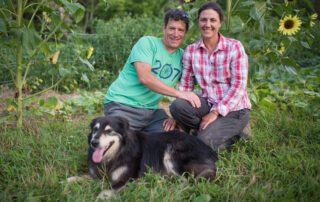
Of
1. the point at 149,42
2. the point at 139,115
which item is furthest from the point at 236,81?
the point at 139,115

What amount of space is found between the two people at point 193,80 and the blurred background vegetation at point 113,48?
580 mm

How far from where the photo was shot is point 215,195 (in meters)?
3.35

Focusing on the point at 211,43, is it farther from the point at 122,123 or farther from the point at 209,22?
the point at 122,123

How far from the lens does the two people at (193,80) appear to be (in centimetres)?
434

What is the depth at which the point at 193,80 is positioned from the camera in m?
4.73

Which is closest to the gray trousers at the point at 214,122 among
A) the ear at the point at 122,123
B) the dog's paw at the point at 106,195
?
the ear at the point at 122,123

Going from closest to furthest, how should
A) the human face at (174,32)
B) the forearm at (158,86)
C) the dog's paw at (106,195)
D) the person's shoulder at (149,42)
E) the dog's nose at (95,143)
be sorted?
the dog's paw at (106,195), the dog's nose at (95,143), the forearm at (158,86), the human face at (174,32), the person's shoulder at (149,42)

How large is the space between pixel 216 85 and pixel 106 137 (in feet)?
5.06

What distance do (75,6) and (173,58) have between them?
1248mm

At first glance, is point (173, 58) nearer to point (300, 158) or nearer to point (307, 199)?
point (300, 158)

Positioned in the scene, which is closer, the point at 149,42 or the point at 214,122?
the point at 214,122

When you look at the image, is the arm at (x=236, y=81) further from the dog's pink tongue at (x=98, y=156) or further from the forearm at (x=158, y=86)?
the dog's pink tongue at (x=98, y=156)

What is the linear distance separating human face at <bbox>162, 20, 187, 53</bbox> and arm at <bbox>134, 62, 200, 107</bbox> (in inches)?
15.1

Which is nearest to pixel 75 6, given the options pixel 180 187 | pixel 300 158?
pixel 180 187
